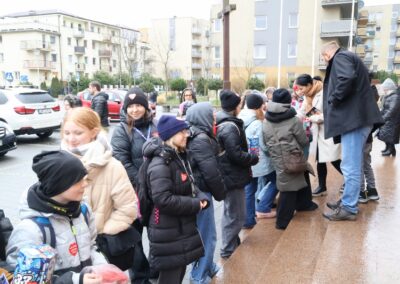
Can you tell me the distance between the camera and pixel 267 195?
5172 mm

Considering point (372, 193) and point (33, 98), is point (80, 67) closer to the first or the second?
point (33, 98)

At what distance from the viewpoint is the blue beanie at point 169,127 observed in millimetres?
2865

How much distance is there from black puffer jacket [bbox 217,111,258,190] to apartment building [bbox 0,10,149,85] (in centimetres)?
5036

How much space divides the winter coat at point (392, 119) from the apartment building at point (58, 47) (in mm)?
47032

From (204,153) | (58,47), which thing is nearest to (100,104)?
(204,153)

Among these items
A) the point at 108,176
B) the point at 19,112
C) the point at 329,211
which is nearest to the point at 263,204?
the point at 329,211

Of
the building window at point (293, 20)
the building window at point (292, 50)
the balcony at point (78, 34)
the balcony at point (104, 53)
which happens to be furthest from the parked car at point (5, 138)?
the balcony at point (104, 53)

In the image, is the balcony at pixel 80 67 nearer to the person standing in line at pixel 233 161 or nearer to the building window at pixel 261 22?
the building window at pixel 261 22

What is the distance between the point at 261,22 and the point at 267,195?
3683 centimetres

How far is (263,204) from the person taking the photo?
5.21m

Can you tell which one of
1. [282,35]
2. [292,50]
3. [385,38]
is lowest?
[292,50]

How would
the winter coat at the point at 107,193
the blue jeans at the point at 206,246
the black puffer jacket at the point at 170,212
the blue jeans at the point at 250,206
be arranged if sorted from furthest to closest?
the blue jeans at the point at 250,206
the blue jeans at the point at 206,246
the black puffer jacket at the point at 170,212
the winter coat at the point at 107,193

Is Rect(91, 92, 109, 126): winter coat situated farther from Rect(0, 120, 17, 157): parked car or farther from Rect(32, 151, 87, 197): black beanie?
Rect(32, 151, 87, 197): black beanie

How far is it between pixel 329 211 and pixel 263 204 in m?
1.02
